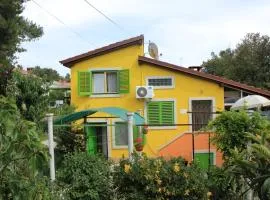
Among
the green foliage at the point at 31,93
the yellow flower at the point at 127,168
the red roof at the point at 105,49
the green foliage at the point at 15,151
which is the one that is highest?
the red roof at the point at 105,49

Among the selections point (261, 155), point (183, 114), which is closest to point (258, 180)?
point (261, 155)

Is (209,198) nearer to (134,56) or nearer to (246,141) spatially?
(246,141)

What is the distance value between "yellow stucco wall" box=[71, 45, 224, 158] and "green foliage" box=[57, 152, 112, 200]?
550 inches

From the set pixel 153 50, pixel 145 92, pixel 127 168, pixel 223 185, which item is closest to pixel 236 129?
pixel 223 185

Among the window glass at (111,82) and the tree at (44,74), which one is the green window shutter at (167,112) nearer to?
the window glass at (111,82)

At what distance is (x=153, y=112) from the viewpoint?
22859 mm

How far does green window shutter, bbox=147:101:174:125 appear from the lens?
22.7 metres

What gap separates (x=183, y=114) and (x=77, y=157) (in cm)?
1444

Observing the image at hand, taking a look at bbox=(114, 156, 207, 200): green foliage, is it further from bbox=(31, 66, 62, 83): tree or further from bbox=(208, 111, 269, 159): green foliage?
bbox=(31, 66, 62, 83): tree

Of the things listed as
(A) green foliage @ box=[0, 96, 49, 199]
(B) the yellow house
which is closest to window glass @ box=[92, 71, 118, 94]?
(B) the yellow house

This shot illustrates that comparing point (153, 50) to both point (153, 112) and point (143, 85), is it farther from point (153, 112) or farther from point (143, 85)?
point (153, 112)

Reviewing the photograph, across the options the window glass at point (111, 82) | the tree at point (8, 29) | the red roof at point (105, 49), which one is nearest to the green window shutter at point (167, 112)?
the window glass at point (111, 82)

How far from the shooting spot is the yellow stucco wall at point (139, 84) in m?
22.6

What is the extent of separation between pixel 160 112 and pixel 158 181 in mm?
14708
